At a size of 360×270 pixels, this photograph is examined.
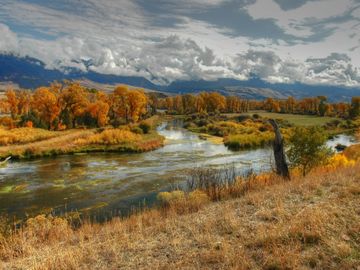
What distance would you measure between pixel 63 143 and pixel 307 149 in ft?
135

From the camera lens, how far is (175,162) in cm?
4081

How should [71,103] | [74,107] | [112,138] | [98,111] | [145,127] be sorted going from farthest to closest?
[98,111], [145,127], [74,107], [71,103], [112,138]

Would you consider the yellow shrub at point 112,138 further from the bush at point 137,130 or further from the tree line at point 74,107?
the tree line at point 74,107

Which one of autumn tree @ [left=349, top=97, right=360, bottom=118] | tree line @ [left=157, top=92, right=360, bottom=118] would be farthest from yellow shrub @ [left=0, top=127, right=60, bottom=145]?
autumn tree @ [left=349, top=97, right=360, bottom=118]

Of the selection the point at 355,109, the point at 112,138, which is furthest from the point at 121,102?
the point at 355,109

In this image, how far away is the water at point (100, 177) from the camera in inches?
925

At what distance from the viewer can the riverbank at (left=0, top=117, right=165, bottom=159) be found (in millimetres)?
46875

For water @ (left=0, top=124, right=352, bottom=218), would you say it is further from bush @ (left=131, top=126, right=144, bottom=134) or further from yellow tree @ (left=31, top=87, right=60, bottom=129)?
yellow tree @ (left=31, top=87, right=60, bottom=129)

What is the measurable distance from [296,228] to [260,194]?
5.43m

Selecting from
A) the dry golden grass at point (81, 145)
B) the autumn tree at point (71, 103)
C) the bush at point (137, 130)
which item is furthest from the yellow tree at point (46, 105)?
the bush at point (137, 130)

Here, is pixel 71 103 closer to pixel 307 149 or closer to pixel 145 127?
pixel 145 127

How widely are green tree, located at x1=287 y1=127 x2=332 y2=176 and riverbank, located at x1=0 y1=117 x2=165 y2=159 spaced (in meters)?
31.4

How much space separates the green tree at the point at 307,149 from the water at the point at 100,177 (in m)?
6.21

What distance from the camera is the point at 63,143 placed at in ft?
173
